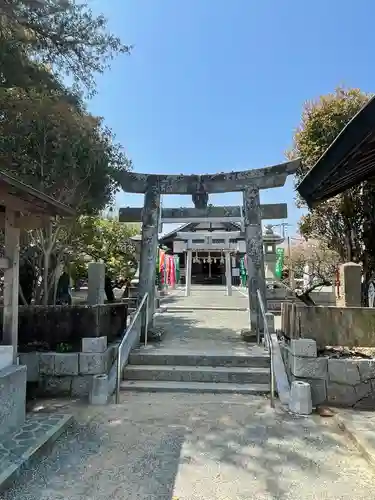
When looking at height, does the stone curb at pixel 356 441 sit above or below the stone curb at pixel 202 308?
below

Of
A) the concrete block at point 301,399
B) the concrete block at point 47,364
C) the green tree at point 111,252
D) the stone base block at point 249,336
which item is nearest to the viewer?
the concrete block at point 301,399

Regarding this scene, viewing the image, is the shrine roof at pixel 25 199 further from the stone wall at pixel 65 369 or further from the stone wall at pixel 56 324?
the stone wall at pixel 65 369

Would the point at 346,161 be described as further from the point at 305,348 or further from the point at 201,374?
the point at 201,374

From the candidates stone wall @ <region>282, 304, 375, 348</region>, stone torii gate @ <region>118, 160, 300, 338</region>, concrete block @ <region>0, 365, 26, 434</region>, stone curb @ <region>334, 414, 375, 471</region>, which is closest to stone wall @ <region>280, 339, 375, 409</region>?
stone wall @ <region>282, 304, 375, 348</region>

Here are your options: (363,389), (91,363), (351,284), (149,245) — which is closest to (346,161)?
(363,389)

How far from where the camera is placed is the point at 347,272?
245 inches

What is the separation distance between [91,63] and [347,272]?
6530 mm

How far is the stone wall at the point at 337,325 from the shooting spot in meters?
5.25

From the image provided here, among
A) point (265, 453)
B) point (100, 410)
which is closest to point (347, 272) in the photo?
point (265, 453)

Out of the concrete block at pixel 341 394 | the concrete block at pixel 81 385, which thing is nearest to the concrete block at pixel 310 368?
the concrete block at pixel 341 394

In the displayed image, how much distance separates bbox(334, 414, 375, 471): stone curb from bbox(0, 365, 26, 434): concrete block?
3541 millimetres

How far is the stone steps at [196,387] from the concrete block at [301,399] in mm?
732

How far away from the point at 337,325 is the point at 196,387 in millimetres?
2267

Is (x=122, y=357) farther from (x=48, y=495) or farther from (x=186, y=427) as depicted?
(x=48, y=495)
